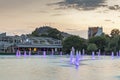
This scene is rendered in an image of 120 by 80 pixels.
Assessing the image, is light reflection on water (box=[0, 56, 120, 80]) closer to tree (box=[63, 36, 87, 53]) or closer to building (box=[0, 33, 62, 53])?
tree (box=[63, 36, 87, 53])

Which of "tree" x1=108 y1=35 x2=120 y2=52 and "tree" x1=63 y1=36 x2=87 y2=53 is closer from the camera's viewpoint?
"tree" x1=108 y1=35 x2=120 y2=52

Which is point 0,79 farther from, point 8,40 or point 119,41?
point 8,40

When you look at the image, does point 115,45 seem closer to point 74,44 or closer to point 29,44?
point 74,44

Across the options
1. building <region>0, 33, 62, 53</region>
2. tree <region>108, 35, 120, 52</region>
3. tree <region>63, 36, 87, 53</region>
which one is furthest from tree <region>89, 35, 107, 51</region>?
building <region>0, 33, 62, 53</region>

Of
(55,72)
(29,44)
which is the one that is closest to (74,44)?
(29,44)

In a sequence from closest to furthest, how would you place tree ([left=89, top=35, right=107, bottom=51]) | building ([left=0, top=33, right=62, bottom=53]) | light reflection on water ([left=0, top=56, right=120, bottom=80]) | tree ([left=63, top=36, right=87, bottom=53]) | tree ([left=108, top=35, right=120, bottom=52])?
light reflection on water ([left=0, top=56, right=120, bottom=80]) < tree ([left=108, top=35, right=120, bottom=52]) < tree ([left=63, top=36, right=87, bottom=53]) < tree ([left=89, top=35, right=107, bottom=51]) < building ([left=0, top=33, right=62, bottom=53])

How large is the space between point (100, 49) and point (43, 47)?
134ft

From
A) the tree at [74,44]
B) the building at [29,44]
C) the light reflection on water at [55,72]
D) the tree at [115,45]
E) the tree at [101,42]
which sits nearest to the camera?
the light reflection on water at [55,72]

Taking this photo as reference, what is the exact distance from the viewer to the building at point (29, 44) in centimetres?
16975

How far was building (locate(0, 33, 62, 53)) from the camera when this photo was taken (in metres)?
170

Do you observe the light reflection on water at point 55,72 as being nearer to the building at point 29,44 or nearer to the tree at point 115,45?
the tree at point 115,45

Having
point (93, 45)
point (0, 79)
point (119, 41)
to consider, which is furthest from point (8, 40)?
point (0, 79)

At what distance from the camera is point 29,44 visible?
17262 cm

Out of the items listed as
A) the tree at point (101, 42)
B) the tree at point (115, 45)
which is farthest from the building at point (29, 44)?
the tree at point (115, 45)
